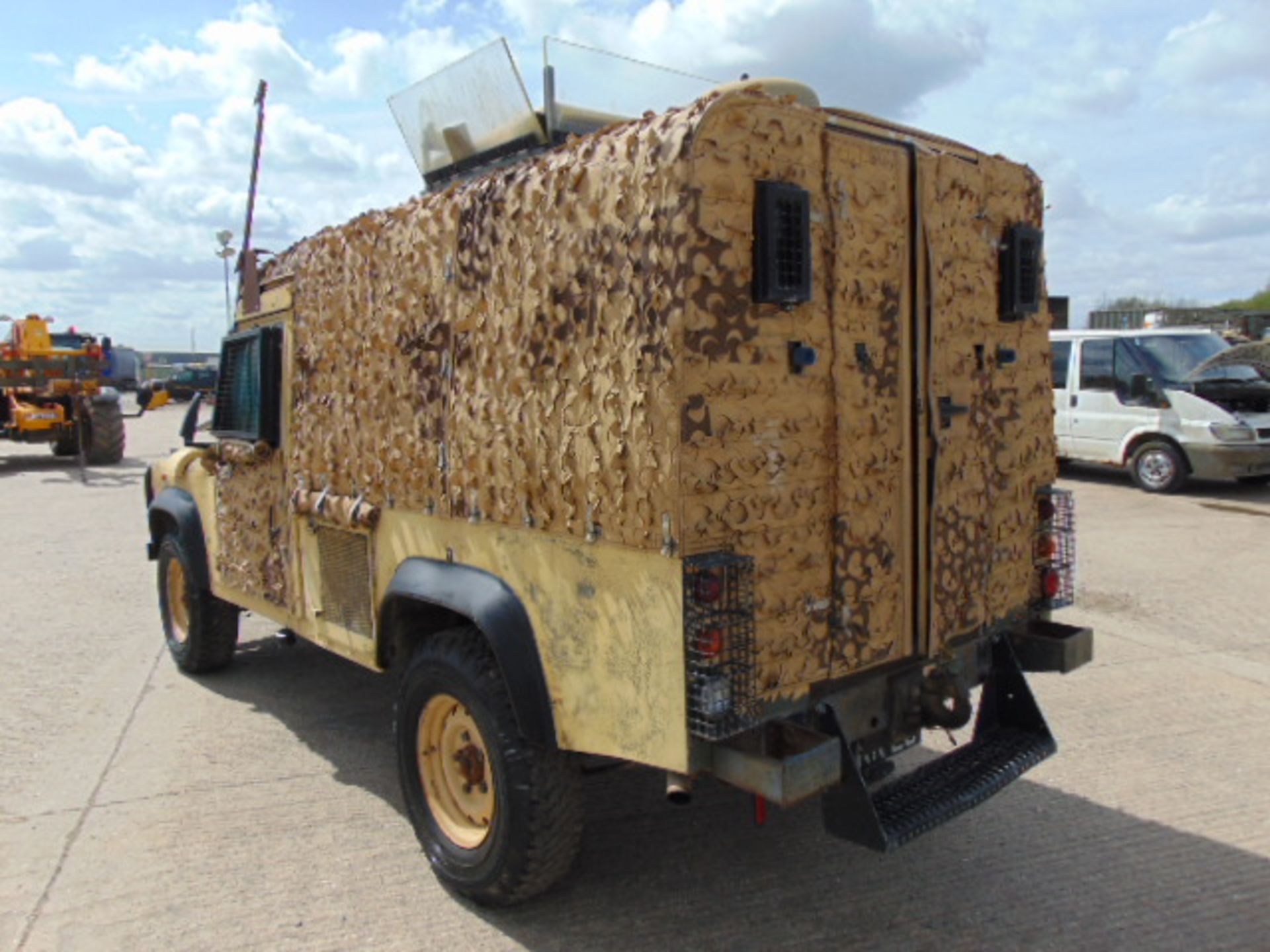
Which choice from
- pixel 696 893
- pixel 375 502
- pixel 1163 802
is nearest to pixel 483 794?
pixel 696 893

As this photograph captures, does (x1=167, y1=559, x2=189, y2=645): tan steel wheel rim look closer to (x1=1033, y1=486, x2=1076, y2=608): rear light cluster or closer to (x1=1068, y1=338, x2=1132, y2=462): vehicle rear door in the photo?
(x1=1033, y1=486, x2=1076, y2=608): rear light cluster

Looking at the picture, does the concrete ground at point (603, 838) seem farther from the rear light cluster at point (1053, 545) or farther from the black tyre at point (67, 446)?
the black tyre at point (67, 446)

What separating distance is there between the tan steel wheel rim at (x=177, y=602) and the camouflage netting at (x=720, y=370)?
2.75 m

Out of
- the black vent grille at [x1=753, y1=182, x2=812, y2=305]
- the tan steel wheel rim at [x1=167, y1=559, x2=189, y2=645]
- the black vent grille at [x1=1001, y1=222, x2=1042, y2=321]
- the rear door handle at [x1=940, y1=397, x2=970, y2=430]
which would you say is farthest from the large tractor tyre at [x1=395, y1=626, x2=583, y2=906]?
the tan steel wheel rim at [x1=167, y1=559, x2=189, y2=645]

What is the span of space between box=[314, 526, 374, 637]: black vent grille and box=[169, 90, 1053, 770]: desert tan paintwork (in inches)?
3.6

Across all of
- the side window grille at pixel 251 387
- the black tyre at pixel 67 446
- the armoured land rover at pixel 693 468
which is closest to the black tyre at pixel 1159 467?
the armoured land rover at pixel 693 468

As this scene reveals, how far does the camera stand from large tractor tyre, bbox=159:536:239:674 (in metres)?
5.82

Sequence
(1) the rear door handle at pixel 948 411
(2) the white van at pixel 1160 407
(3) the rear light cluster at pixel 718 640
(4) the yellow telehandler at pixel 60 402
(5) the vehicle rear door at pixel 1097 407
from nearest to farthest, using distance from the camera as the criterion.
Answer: (3) the rear light cluster at pixel 718 640 → (1) the rear door handle at pixel 948 411 → (2) the white van at pixel 1160 407 → (5) the vehicle rear door at pixel 1097 407 → (4) the yellow telehandler at pixel 60 402

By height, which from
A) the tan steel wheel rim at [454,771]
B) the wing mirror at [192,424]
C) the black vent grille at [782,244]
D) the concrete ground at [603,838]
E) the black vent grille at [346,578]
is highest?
the black vent grille at [782,244]

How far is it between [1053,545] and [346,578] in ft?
9.90

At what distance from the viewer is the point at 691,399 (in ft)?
8.73

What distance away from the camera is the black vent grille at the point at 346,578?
410 cm

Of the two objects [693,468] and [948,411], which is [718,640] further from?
[948,411]

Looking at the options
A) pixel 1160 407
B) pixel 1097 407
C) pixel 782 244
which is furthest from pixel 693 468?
pixel 1097 407
